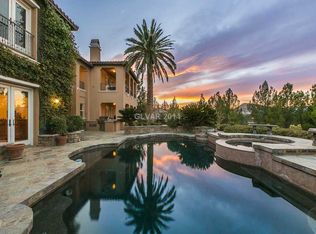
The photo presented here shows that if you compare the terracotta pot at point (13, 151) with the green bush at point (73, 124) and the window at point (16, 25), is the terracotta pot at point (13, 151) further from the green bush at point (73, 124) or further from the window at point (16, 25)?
the green bush at point (73, 124)

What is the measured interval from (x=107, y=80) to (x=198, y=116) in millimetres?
12173

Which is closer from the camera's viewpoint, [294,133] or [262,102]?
[294,133]

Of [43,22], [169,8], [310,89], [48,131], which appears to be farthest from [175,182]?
[310,89]

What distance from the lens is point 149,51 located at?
2030cm

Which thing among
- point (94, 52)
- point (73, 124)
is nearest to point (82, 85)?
point (94, 52)

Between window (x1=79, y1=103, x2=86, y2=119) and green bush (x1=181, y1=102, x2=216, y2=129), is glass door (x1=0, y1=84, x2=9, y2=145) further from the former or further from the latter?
green bush (x1=181, y1=102, x2=216, y2=129)

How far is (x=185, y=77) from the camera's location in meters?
25.7

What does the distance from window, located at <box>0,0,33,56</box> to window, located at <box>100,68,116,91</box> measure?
1089cm

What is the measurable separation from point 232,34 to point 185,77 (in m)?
10.4

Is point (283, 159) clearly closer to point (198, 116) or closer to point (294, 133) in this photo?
point (294, 133)

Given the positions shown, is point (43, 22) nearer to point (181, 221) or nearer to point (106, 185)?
point (106, 185)

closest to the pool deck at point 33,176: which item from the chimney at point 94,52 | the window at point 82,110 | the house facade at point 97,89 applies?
the window at point 82,110

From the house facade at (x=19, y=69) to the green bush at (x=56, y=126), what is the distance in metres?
0.66

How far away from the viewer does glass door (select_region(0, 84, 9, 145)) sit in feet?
26.9
